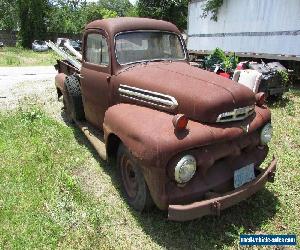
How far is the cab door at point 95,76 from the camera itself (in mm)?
5320

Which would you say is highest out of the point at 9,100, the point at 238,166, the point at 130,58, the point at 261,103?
the point at 130,58

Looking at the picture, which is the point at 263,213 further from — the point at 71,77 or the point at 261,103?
the point at 71,77

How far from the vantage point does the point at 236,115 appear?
4.09 m

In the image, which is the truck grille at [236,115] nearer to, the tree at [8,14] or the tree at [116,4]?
the tree at [8,14]

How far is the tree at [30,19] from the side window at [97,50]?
1266 inches

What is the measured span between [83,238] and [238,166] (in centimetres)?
188

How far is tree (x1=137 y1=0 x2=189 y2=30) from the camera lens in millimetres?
32281

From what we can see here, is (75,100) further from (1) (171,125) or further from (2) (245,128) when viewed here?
(2) (245,128)

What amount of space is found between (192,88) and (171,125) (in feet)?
2.10

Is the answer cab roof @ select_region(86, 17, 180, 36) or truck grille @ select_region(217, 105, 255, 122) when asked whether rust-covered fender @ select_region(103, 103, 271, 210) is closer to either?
truck grille @ select_region(217, 105, 255, 122)

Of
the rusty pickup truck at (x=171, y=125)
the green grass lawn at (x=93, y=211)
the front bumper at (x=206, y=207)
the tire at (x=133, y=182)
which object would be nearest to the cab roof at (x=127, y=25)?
the rusty pickup truck at (x=171, y=125)

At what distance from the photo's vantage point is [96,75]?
18.2 feet

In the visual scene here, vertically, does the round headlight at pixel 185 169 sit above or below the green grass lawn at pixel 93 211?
above

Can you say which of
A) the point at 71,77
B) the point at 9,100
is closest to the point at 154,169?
the point at 71,77
